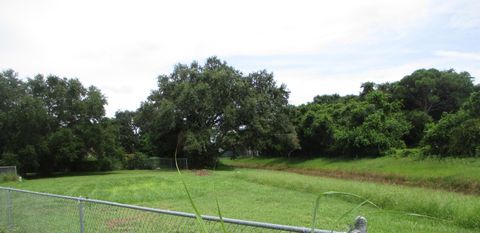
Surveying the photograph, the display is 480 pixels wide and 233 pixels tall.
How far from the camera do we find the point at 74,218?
7.22 m

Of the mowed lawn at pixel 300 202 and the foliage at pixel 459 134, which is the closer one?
the mowed lawn at pixel 300 202

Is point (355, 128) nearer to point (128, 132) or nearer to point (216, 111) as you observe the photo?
point (216, 111)

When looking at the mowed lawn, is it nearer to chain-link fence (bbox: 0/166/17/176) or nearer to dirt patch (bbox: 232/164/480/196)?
dirt patch (bbox: 232/164/480/196)

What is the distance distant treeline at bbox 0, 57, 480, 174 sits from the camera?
3581cm

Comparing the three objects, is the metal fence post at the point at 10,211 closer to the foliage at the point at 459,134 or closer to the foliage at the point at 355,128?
the foliage at the point at 459,134

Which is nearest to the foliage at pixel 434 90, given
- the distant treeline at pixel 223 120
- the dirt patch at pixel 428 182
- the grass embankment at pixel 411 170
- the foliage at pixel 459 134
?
the distant treeline at pixel 223 120

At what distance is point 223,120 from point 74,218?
3931cm

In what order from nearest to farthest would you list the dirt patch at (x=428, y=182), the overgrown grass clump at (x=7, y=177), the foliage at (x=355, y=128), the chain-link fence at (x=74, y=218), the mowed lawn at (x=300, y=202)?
1. the chain-link fence at (x=74, y=218)
2. the mowed lawn at (x=300, y=202)
3. the dirt patch at (x=428, y=182)
4. the overgrown grass clump at (x=7, y=177)
5. the foliage at (x=355, y=128)

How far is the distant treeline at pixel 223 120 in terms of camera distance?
3581 centimetres

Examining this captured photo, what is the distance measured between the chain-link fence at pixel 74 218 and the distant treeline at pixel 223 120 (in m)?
23.0

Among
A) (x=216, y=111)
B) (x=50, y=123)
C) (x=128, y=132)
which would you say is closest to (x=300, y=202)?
(x=50, y=123)

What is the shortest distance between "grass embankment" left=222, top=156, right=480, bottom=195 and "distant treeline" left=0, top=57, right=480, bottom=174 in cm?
105

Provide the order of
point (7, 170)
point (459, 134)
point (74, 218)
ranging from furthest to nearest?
point (7, 170) → point (459, 134) → point (74, 218)

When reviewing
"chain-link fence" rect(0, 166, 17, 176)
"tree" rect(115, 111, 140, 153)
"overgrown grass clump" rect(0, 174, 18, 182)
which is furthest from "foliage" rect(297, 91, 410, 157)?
"chain-link fence" rect(0, 166, 17, 176)
